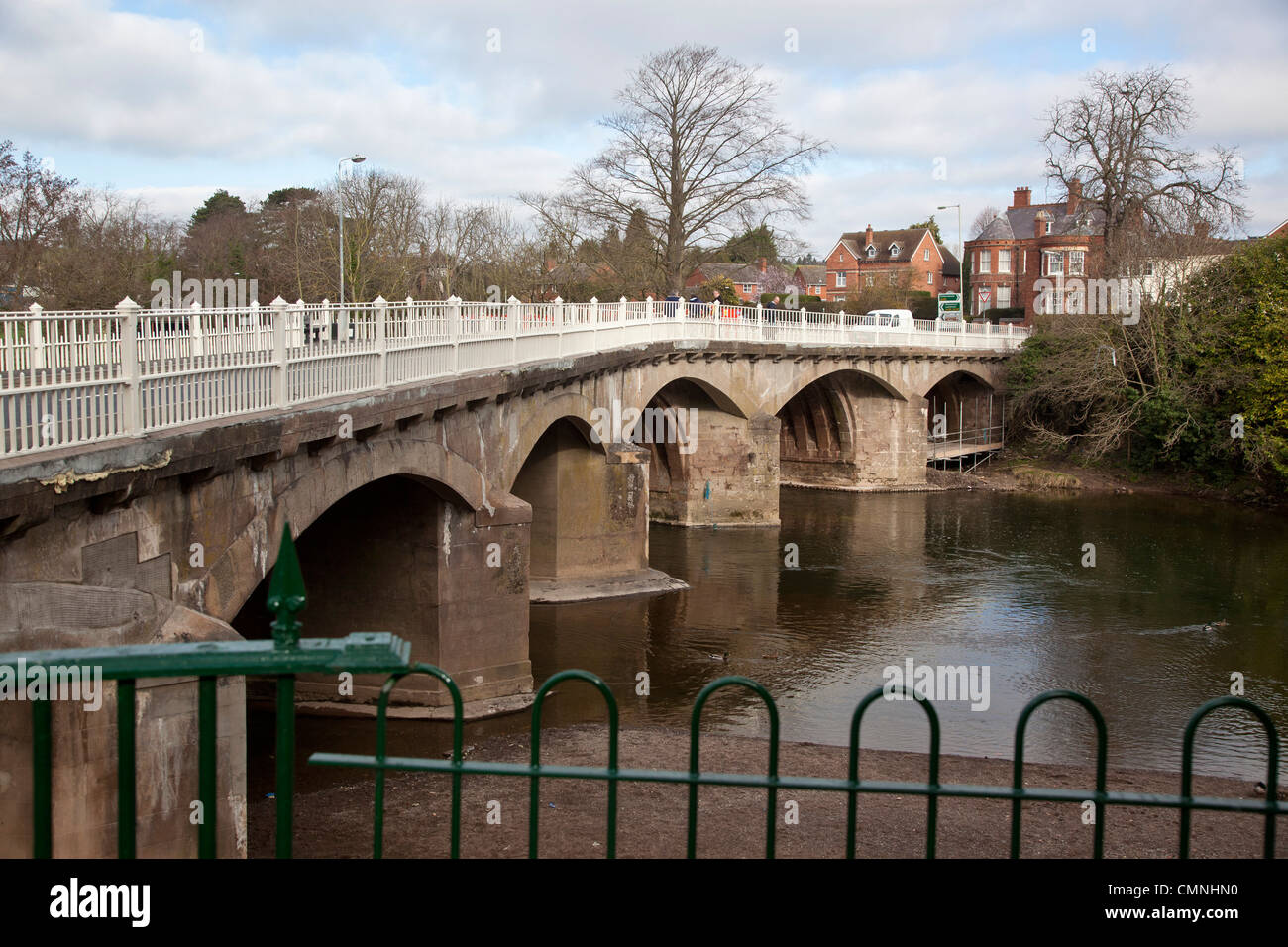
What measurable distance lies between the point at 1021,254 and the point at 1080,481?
30592 mm

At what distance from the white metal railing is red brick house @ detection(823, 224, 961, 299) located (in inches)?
2489

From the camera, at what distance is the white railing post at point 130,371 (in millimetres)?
7770

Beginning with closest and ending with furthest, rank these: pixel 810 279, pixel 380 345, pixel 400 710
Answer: pixel 380 345 < pixel 400 710 < pixel 810 279

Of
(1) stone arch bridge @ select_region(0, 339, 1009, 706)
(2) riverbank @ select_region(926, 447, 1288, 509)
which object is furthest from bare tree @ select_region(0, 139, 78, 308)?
(2) riverbank @ select_region(926, 447, 1288, 509)

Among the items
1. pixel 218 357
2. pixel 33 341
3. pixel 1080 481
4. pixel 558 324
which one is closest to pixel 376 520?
pixel 558 324

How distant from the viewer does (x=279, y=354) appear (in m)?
10.1

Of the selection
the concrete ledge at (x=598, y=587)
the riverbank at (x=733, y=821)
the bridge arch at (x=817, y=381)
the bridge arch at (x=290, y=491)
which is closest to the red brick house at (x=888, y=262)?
the bridge arch at (x=817, y=381)

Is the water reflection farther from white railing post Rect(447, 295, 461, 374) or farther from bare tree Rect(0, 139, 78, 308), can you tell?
bare tree Rect(0, 139, 78, 308)

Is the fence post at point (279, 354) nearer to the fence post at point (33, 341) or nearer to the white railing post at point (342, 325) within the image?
the white railing post at point (342, 325)

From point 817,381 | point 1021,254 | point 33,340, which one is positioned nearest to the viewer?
point 33,340

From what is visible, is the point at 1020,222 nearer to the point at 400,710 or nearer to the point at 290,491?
the point at 400,710

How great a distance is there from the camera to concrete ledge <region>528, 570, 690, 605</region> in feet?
73.8

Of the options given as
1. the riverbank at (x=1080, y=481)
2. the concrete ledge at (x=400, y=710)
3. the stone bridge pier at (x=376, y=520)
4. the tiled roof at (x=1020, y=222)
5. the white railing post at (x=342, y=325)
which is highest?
the tiled roof at (x=1020, y=222)
